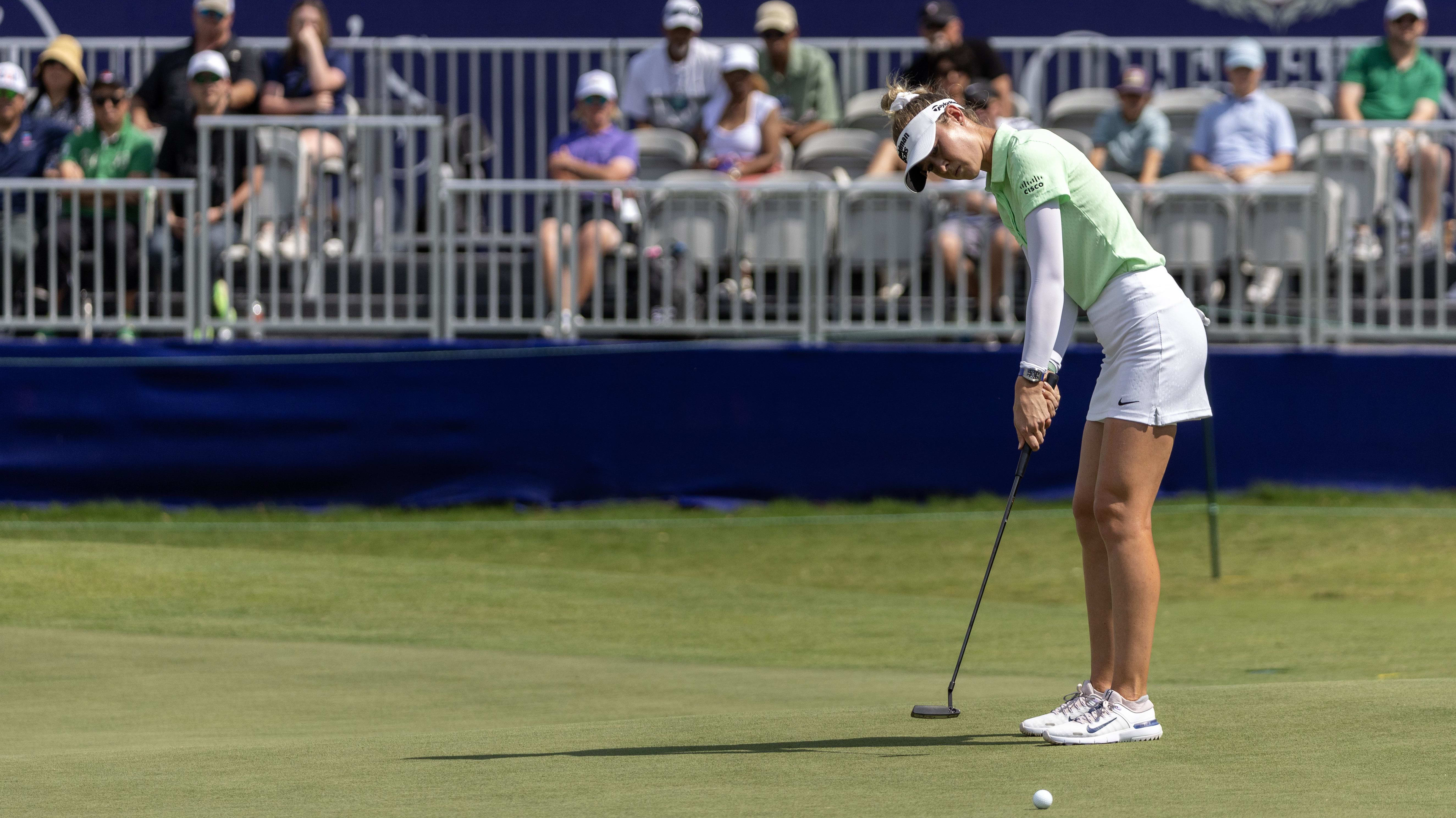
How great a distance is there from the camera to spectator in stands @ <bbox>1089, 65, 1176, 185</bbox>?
13367mm

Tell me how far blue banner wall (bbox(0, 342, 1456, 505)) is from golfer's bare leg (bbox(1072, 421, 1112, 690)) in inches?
272

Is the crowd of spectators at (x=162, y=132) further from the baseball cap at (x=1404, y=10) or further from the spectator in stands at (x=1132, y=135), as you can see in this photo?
the baseball cap at (x=1404, y=10)

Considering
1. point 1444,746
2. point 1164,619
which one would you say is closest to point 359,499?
point 1164,619

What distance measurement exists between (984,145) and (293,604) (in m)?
5.76

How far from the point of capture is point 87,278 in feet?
42.1

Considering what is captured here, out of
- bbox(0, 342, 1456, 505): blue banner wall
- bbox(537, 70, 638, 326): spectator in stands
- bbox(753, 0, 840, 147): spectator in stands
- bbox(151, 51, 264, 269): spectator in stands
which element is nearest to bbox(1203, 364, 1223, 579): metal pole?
bbox(0, 342, 1456, 505): blue banner wall

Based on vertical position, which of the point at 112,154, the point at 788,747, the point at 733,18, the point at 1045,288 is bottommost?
the point at 788,747

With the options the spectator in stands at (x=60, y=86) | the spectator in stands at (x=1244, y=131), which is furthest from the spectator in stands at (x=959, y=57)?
the spectator in stands at (x=60, y=86)

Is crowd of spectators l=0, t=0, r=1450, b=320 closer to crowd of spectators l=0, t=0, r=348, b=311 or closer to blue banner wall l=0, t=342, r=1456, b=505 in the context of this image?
crowd of spectators l=0, t=0, r=348, b=311

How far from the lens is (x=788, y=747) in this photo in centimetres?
534

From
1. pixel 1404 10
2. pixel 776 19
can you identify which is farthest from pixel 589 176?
pixel 1404 10

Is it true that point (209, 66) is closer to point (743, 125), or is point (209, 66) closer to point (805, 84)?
point (743, 125)

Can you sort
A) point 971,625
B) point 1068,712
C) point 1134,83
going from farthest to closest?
point 1134,83 → point 971,625 → point 1068,712

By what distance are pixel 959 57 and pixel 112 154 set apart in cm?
595
